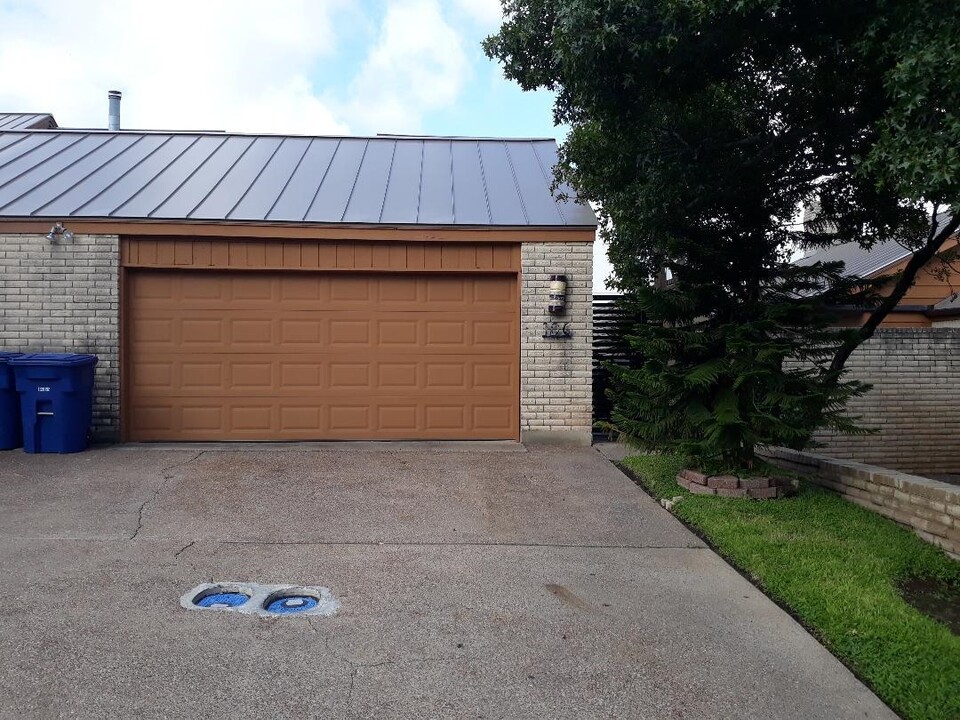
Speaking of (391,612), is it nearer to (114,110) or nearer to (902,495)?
(902,495)

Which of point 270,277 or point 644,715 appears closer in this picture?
point 644,715

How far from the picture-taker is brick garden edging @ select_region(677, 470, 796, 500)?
6551mm

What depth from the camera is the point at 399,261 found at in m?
9.35

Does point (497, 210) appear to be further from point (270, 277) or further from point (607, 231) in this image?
point (270, 277)

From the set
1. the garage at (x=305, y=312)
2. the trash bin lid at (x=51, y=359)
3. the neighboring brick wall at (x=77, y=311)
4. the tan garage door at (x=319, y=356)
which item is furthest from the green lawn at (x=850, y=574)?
the neighboring brick wall at (x=77, y=311)

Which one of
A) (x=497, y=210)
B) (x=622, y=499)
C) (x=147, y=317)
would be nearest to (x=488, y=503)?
(x=622, y=499)

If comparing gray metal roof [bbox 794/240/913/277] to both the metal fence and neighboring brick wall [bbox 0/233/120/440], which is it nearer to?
the metal fence

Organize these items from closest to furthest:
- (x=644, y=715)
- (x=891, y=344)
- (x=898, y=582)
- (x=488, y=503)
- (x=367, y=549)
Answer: (x=644, y=715) → (x=898, y=582) → (x=367, y=549) → (x=488, y=503) → (x=891, y=344)

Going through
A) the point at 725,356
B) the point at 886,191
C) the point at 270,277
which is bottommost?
the point at 725,356

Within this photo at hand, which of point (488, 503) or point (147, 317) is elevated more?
point (147, 317)

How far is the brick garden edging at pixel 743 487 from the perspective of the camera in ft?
21.5

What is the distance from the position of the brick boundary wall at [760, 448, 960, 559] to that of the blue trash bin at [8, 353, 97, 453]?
816 centimetres

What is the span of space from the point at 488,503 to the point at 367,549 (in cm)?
160

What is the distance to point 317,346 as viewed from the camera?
9398 millimetres
